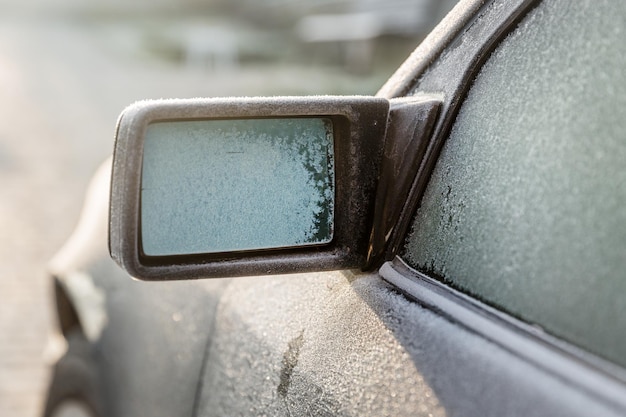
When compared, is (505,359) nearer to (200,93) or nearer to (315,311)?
(315,311)

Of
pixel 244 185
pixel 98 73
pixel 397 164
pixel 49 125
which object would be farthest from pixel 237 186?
pixel 98 73

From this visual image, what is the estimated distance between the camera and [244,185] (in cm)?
147

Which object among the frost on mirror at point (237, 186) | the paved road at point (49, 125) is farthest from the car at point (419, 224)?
the paved road at point (49, 125)

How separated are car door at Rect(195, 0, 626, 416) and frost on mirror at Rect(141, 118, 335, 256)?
0.49 feet

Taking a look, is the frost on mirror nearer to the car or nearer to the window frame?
the car

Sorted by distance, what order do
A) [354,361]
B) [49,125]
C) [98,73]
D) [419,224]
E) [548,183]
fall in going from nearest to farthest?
1. [548,183]
2. [354,361]
3. [419,224]
4. [49,125]
5. [98,73]

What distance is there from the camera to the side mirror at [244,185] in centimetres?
136

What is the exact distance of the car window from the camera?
1.02 metres

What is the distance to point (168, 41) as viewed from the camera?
70.9 feet

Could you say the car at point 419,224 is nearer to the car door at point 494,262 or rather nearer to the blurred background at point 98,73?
the car door at point 494,262

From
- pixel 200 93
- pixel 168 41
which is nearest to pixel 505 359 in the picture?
pixel 200 93

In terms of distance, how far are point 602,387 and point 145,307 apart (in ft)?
4.81

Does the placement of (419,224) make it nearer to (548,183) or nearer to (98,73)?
(548,183)

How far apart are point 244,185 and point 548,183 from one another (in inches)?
20.9
